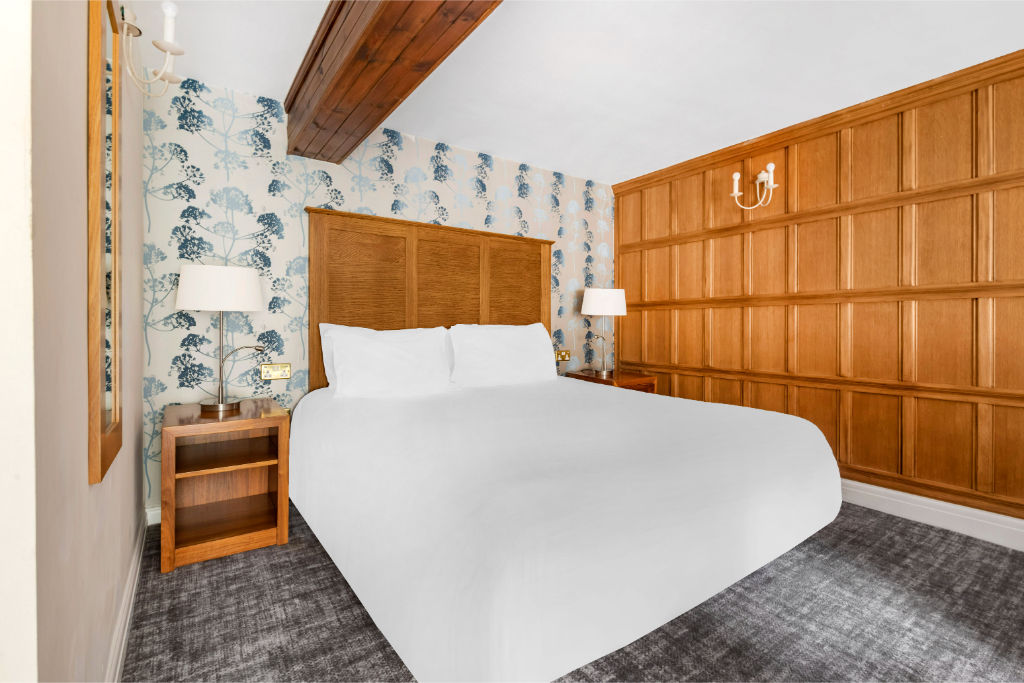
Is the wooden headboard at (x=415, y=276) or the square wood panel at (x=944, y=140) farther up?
the square wood panel at (x=944, y=140)

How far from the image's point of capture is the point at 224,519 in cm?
235

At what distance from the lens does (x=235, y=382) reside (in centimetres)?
269

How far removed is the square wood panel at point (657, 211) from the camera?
4.07 metres

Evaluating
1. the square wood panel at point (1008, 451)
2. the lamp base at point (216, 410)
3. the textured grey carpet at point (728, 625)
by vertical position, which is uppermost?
the lamp base at point (216, 410)

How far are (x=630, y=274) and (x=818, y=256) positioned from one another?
1.61m

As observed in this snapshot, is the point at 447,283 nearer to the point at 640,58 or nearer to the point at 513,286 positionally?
the point at 513,286

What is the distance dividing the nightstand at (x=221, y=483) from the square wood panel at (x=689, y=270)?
10.5ft

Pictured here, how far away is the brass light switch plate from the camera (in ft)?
9.05

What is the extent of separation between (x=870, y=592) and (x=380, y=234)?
10.6 ft

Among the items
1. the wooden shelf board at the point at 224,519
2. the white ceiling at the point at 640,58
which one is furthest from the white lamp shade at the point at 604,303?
the wooden shelf board at the point at 224,519

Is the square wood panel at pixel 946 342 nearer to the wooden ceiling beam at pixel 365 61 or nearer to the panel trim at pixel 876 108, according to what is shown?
the panel trim at pixel 876 108

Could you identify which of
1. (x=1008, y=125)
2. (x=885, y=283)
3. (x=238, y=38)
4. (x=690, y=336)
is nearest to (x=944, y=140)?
(x=1008, y=125)

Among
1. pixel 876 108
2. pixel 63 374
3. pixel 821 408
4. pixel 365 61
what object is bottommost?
pixel 821 408

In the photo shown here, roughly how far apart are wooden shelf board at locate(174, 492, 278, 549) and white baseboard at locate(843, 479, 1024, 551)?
346cm
